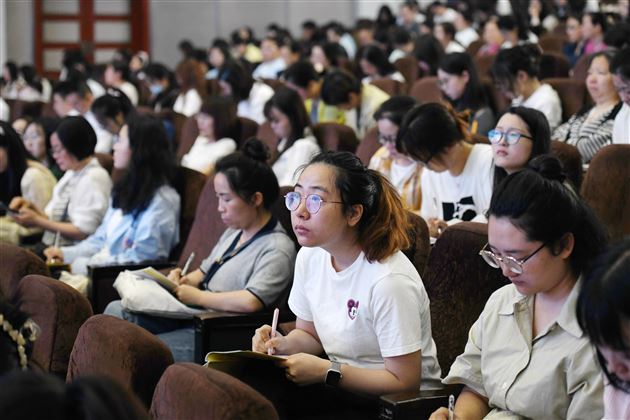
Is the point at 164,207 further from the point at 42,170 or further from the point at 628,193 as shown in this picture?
the point at 628,193

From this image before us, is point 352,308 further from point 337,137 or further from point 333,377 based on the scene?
point 337,137

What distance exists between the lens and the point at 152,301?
10.8ft

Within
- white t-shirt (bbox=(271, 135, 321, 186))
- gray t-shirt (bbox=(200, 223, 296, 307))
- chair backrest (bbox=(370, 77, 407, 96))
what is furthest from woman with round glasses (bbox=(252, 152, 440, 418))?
chair backrest (bbox=(370, 77, 407, 96))

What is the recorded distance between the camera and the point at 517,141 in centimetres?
341

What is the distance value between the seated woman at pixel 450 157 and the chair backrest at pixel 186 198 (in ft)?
2.85

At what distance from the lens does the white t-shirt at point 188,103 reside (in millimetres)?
7734

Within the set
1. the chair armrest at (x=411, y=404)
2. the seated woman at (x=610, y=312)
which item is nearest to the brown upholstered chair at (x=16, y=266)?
the chair armrest at (x=411, y=404)

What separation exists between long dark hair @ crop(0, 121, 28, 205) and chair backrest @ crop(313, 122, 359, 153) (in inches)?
57.6

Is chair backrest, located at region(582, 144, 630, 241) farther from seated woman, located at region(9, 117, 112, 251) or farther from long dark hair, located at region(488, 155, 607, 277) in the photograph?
seated woman, located at region(9, 117, 112, 251)

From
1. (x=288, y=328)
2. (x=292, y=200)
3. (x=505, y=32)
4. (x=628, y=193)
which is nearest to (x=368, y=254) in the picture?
(x=292, y=200)

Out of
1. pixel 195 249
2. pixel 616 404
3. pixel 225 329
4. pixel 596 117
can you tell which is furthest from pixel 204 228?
pixel 616 404

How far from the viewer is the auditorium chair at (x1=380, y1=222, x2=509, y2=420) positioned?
101 inches

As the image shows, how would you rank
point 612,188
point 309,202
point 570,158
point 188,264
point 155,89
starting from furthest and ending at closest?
point 155,89
point 188,264
point 570,158
point 612,188
point 309,202

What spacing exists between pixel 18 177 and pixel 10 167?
0.06 metres
